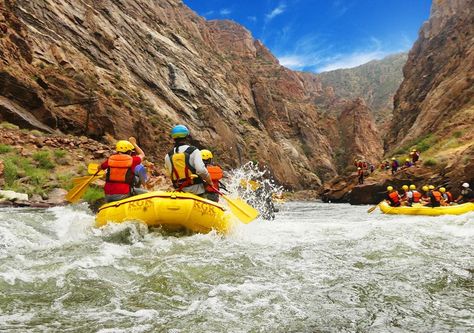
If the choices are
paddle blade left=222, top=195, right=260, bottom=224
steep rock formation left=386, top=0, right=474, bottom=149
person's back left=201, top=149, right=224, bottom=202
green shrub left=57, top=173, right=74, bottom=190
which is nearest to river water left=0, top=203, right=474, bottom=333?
paddle blade left=222, top=195, right=260, bottom=224

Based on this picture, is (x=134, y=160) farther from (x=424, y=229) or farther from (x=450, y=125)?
(x=450, y=125)

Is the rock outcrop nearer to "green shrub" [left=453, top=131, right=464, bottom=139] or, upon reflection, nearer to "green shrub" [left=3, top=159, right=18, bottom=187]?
"green shrub" [left=453, top=131, right=464, bottom=139]

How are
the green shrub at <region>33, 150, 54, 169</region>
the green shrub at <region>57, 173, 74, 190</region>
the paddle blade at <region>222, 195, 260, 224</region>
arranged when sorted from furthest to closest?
the green shrub at <region>33, 150, 54, 169</region>
the green shrub at <region>57, 173, 74, 190</region>
the paddle blade at <region>222, 195, 260, 224</region>

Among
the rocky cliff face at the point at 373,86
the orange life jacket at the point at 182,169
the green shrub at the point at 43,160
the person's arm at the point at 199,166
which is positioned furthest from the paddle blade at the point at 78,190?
the rocky cliff face at the point at 373,86

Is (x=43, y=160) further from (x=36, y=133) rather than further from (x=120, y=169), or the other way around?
(x=120, y=169)

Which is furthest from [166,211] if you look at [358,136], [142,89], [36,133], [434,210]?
[358,136]

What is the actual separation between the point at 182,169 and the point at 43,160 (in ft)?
23.9

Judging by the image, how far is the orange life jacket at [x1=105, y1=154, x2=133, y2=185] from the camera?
23.5 ft

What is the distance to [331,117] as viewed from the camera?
10056 centimetres

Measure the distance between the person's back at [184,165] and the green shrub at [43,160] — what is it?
6.74 m

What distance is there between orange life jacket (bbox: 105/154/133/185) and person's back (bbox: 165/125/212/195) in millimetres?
681

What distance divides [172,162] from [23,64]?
14325mm

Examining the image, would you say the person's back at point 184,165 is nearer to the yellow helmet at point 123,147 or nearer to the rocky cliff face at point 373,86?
the yellow helmet at point 123,147

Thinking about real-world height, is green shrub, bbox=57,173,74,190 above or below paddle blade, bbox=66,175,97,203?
above
